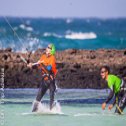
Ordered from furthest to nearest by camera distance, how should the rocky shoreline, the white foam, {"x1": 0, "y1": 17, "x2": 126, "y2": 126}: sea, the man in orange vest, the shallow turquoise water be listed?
the rocky shoreline < the white foam < the man in orange vest < {"x1": 0, "y1": 17, "x2": 126, "y2": 126}: sea < the shallow turquoise water

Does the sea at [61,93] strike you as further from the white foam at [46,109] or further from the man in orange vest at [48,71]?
the man in orange vest at [48,71]

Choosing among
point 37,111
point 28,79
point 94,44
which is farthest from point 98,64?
point 37,111

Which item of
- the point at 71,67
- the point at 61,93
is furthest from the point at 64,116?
the point at 71,67

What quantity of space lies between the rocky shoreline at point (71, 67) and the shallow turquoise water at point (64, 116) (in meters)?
1.24

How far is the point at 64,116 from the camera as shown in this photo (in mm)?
9883

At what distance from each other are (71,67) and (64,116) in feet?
15.3

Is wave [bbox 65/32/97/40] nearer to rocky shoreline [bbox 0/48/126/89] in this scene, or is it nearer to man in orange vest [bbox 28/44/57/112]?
rocky shoreline [bbox 0/48/126/89]

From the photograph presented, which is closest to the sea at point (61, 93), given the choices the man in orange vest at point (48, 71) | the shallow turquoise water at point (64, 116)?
the shallow turquoise water at point (64, 116)

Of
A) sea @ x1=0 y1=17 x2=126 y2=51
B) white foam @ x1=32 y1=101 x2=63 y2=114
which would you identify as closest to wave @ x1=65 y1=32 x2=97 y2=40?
sea @ x1=0 y1=17 x2=126 y2=51

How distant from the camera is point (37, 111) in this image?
1030 cm

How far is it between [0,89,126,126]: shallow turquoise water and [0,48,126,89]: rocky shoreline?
48.8 inches

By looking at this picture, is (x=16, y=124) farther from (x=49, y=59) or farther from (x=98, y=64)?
(x=98, y=64)

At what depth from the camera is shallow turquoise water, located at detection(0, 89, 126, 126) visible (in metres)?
9.31

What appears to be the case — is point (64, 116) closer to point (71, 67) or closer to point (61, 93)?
point (61, 93)
